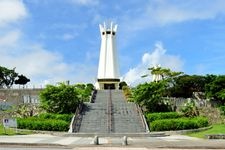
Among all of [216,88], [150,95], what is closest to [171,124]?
[150,95]

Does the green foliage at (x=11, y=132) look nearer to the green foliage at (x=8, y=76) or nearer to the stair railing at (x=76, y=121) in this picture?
the stair railing at (x=76, y=121)

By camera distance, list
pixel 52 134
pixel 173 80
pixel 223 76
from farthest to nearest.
Answer: pixel 173 80 < pixel 223 76 < pixel 52 134

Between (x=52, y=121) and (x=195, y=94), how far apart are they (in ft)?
72.9

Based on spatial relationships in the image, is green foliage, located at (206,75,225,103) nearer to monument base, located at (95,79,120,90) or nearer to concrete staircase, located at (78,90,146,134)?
concrete staircase, located at (78,90,146,134)

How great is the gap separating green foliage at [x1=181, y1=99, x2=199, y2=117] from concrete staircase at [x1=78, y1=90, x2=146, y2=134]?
415 cm

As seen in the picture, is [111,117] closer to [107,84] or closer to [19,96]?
[19,96]

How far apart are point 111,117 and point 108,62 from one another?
3790 centimetres

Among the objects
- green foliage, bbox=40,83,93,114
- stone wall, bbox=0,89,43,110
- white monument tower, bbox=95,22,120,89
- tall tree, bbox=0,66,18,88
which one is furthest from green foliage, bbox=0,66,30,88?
green foliage, bbox=40,83,93,114

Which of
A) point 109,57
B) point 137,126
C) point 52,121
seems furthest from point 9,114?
point 109,57

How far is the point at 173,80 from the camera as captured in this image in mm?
56500

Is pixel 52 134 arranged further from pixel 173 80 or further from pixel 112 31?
pixel 112 31

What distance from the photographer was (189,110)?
4022 cm

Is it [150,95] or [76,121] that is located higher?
[150,95]

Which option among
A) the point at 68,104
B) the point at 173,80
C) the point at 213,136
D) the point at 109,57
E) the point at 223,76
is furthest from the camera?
the point at 109,57
